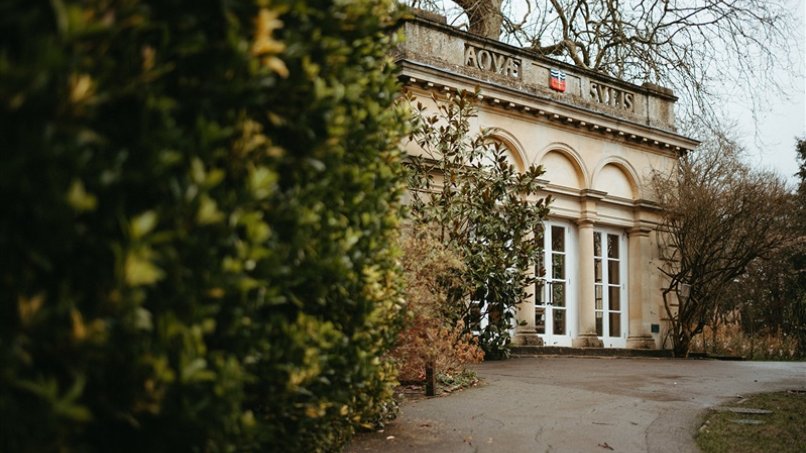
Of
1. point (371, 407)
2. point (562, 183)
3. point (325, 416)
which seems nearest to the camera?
point (325, 416)

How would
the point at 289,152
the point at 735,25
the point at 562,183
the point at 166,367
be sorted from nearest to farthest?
1. the point at 166,367
2. the point at 289,152
3. the point at 562,183
4. the point at 735,25

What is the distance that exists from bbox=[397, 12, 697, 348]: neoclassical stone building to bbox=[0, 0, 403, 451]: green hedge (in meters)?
10.4

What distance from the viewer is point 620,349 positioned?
643 inches

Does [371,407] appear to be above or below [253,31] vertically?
below

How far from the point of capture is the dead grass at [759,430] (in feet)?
18.3

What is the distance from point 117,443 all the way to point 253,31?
1.47 m

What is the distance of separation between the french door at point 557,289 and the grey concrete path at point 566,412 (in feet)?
14.8

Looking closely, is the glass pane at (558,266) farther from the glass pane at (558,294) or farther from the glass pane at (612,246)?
the glass pane at (612,246)

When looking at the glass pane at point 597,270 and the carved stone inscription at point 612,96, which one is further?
the glass pane at point 597,270

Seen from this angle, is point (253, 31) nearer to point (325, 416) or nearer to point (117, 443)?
point (117, 443)

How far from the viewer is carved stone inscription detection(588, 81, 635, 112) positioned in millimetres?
16766

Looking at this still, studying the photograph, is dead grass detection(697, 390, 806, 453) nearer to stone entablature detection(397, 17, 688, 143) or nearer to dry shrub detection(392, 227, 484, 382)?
dry shrub detection(392, 227, 484, 382)

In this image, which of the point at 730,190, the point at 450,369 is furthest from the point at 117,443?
the point at 730,190

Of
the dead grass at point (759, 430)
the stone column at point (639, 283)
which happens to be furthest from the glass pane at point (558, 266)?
the dead grass at point (759, 430)
